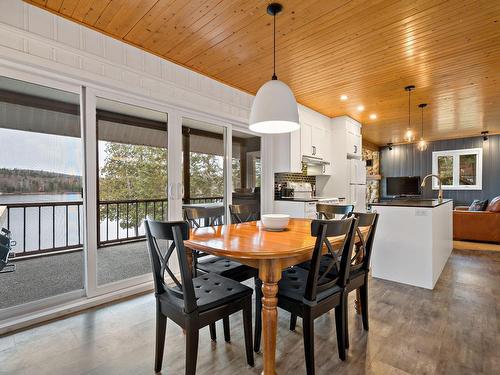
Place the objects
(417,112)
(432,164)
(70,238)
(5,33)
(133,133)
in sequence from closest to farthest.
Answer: (5,33), (70,238), (133,133), (417,112), (432,164)

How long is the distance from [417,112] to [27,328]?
257 inches

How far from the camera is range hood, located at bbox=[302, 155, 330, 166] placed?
16.5 feet

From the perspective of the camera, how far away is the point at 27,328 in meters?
2.13

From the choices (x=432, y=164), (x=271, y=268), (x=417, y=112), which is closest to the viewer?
(x=271, y=268)

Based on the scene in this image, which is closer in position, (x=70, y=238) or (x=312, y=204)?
(x=70, y=238)

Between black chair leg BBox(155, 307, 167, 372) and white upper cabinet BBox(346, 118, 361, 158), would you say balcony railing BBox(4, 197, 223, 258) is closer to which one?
black chair leg BBox(155, 307, 167, 372)

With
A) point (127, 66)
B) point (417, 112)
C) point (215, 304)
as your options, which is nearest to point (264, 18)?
point (127, 66)

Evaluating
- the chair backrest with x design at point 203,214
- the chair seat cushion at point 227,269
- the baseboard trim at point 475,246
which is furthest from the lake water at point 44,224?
the baseboard trim at point 475,246

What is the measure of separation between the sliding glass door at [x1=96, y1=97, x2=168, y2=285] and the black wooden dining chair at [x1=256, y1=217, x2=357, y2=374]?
6.20 feet

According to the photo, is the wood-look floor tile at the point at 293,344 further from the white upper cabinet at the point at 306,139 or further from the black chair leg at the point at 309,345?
the white upper cabinet at the point at 306,139

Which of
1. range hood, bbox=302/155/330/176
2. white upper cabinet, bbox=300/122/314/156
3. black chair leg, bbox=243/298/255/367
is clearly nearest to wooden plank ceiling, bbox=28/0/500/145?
white upper cabinet, bbox=300/122/314/156

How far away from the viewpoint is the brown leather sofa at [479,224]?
4906mm

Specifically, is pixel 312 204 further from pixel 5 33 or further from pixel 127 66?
pixel 5 33

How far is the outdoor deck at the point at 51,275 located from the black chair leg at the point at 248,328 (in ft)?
6.19
